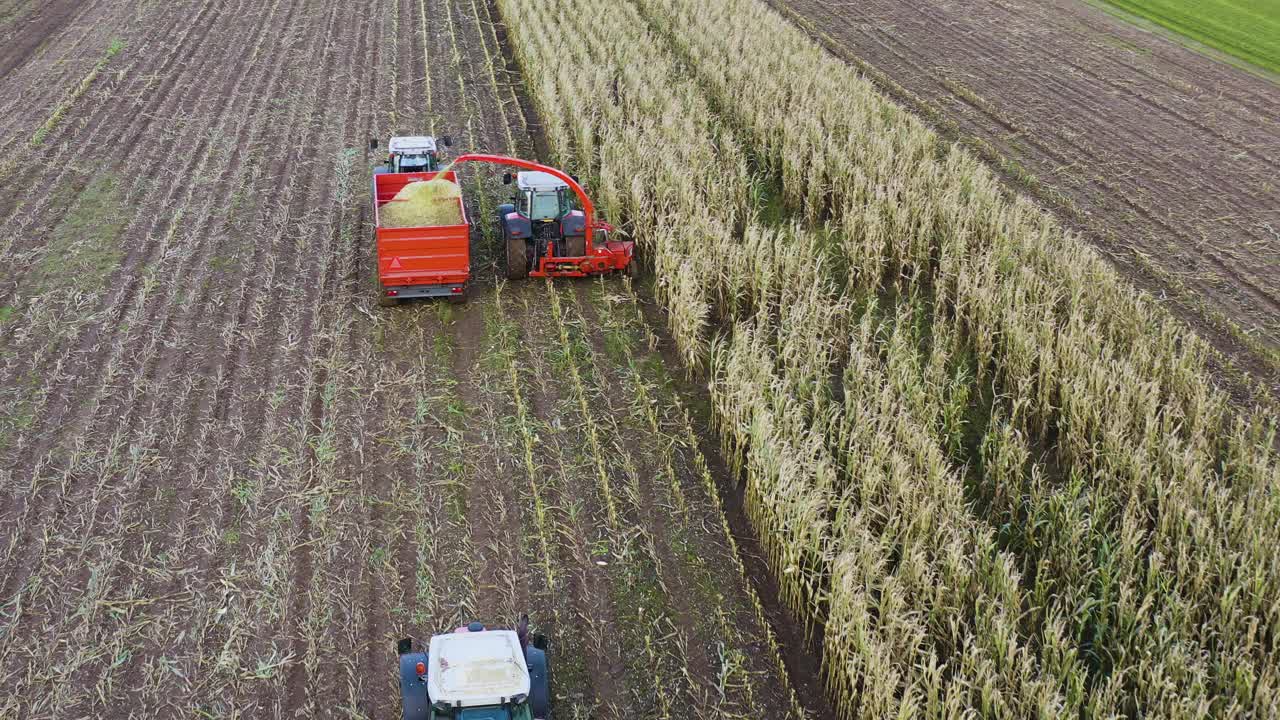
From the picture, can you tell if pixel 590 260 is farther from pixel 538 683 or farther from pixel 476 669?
pixel 476 669

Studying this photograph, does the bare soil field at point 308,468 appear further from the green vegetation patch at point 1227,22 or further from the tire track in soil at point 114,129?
the green vegetation patch at point 1227,22

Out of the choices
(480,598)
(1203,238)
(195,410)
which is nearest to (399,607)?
(480,598)

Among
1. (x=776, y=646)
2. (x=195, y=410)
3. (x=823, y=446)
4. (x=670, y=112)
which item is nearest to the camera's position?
(x=776, y=646)

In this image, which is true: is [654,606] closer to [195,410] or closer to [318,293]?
[195,410]

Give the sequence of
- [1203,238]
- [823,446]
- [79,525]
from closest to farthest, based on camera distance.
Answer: [79,525], [823,446], [1203,238]

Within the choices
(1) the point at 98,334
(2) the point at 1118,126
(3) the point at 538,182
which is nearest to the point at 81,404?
(1) the point at 98,334

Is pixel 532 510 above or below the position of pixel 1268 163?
below

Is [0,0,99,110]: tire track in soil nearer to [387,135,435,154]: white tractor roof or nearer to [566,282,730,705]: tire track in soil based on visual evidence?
[387,135,435,154]: white tractor roof
